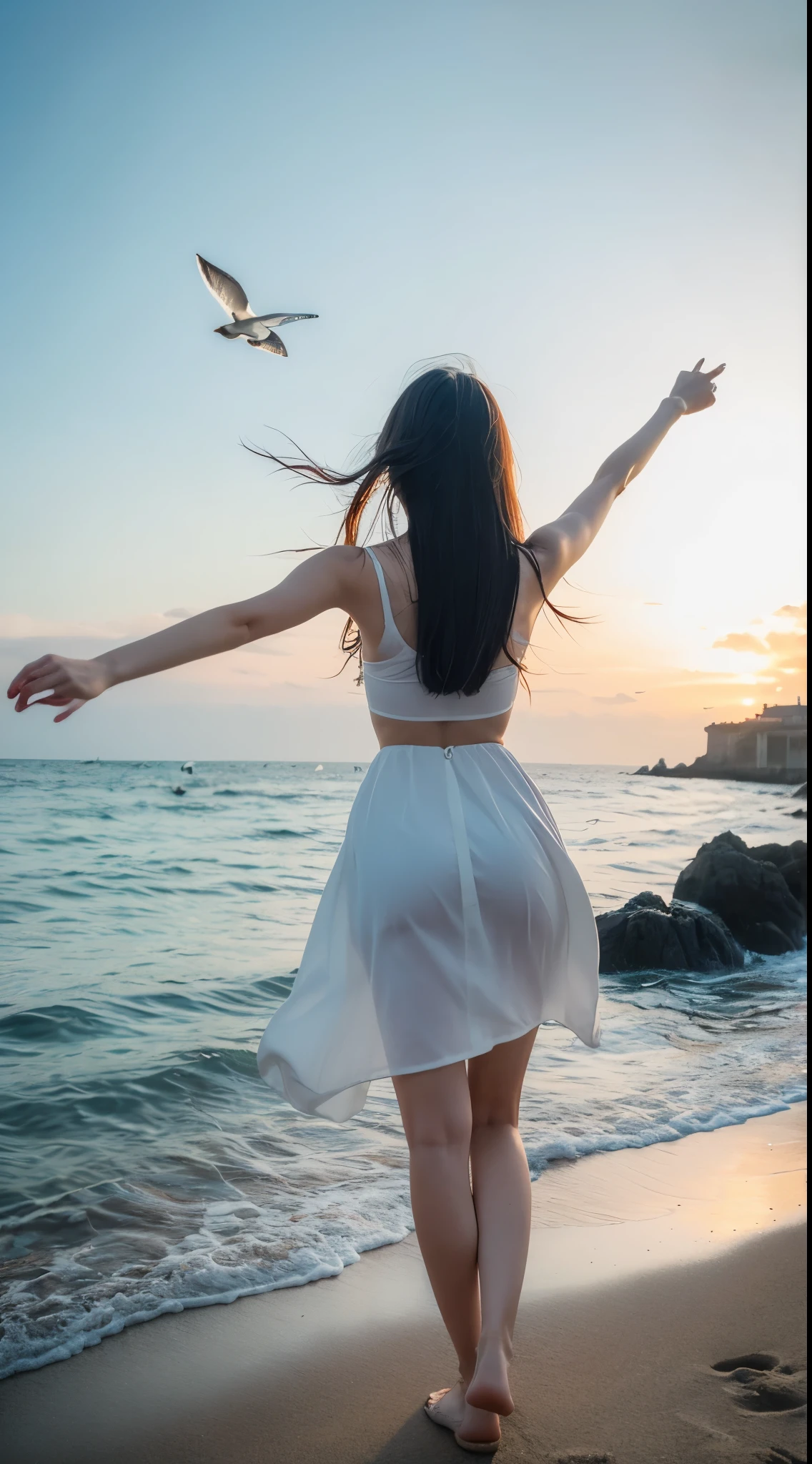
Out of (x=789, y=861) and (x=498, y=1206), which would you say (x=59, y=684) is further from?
(x=789, y=861)

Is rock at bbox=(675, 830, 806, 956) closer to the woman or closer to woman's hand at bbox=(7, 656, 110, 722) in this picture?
the woman

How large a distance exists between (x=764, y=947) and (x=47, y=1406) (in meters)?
7.76

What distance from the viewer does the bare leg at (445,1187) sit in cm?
183

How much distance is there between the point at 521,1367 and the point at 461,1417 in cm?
37

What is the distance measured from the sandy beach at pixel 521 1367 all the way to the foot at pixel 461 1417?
0.03 m

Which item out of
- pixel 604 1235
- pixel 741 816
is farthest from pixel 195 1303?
pixel 741 816

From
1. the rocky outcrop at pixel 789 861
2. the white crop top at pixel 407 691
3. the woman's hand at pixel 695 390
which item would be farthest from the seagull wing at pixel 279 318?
the rocky outcrop at pixel 789 861

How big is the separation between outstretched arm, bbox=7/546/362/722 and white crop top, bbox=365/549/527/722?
0.11 m

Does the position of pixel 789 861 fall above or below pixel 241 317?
below

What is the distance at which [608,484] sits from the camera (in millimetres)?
2314

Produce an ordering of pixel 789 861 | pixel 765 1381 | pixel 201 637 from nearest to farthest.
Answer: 1. pixel 201 637
2. pixel 765 1381
3. pixel 789 861

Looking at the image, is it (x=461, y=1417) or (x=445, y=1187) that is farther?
(x=461, y=1417)

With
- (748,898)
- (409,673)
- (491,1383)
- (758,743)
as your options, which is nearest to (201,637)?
(409,673)

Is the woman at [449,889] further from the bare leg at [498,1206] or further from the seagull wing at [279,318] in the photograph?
the seagull wing at [279,318]
